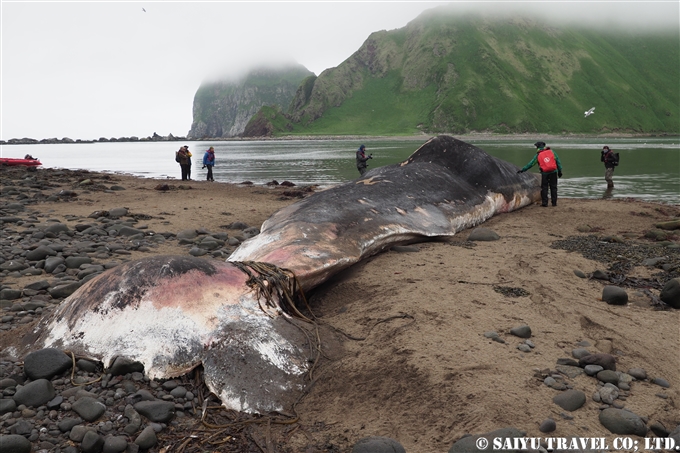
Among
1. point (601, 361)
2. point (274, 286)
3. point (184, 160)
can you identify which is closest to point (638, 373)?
point (601, 361)

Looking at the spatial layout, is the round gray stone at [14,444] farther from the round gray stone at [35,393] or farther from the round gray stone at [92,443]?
the round gray stone at [35,393]

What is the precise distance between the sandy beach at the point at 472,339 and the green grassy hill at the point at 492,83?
135m

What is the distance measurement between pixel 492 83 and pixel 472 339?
6223 inches

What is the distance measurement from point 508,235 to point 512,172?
3.83m

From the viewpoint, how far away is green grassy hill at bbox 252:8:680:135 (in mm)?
140125

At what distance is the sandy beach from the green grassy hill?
135367 millimetres

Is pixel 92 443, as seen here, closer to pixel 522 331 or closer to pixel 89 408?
pixel 89 408

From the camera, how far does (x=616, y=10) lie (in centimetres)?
19800

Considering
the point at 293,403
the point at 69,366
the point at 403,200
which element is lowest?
the point at 293,403

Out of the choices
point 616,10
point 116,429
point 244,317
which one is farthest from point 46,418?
point 616,10

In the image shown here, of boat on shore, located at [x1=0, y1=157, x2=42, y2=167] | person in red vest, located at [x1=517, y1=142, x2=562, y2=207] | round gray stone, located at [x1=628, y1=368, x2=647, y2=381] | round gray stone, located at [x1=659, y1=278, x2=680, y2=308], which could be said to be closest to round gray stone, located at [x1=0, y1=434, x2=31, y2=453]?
round gray stone, located at [x1=628, y1=368, x2=647, y2=381]

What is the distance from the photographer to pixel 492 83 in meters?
149

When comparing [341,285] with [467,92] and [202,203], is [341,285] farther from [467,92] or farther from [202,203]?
[467,92]

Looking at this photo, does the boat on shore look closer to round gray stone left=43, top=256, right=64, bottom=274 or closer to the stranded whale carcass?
round gray stone left=43, top=256, right=64, bottom=274
